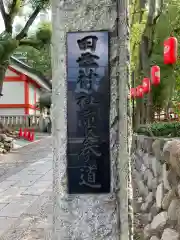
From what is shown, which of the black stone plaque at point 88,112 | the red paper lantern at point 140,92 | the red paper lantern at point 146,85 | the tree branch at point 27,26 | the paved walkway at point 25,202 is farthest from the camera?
the tree branch at point 27,26

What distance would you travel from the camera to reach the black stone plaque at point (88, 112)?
2.98 metres

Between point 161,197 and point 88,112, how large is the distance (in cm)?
252

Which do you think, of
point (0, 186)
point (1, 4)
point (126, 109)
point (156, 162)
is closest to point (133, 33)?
point (1, 4)

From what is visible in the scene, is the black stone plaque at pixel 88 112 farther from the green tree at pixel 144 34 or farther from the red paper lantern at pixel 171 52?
the green tree at pixel 144 34

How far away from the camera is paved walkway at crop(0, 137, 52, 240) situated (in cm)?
515

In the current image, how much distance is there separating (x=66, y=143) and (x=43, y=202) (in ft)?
13.1

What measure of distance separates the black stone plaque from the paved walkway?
6.93 ft

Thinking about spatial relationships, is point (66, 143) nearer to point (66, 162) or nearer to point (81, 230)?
point (66, 162)

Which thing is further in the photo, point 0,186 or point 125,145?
point 0,186

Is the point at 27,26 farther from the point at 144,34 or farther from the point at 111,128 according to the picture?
the point at 111,128

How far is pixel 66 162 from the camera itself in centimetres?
303

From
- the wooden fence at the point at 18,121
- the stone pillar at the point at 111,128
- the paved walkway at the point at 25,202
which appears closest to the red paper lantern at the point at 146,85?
the paved walkway at the point at 25,202

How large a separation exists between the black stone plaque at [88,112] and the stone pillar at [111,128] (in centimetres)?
5

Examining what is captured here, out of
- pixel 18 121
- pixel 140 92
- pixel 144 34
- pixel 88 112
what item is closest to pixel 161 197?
pixel 88 112
